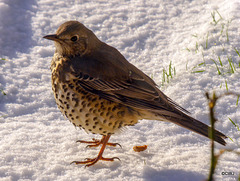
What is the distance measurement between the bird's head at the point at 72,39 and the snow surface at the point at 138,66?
1017 millimetres

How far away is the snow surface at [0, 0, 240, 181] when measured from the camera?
3381 millimetres

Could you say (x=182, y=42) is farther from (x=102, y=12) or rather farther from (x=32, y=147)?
(x=32, y=147)

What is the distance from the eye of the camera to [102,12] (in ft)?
21.2

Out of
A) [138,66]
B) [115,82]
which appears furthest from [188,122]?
[138,66]

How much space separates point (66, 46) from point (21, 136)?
3.74ft

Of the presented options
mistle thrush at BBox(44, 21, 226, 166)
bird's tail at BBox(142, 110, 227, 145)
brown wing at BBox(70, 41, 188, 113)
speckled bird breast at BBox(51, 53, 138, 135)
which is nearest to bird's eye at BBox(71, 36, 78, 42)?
mistle thrush at BBox(44, 21, 226, 166)

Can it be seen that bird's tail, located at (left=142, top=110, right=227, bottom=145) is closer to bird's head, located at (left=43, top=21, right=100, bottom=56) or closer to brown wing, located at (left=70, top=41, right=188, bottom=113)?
brown wing, located at (left=70, top=41, right=188, bottom=113)

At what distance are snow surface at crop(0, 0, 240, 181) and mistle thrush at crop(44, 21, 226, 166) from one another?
0.33 metres

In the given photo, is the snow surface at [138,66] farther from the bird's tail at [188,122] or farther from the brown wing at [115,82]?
the brown wing at [115,82]

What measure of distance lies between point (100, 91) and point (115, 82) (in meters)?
0.19

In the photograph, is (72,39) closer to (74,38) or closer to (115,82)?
(74,38)

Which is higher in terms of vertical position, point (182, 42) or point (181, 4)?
point (181, 4)

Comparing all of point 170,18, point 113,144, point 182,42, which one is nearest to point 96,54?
point 113,144

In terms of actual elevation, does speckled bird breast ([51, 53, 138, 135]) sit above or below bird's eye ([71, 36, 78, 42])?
below
